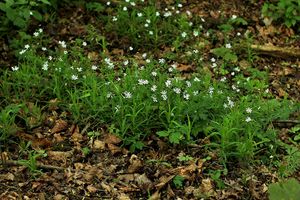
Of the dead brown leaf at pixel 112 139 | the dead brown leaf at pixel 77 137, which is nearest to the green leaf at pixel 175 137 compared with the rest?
the dead brown leaf at pixel 112 139

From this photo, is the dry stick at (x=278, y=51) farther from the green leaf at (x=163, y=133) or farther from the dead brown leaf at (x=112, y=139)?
the dead brown leaf at (x=112, y=139)

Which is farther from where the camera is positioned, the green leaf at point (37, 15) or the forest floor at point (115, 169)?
the green leaf at point (37, 15)

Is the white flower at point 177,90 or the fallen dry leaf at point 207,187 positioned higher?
the white flower at point 177,90

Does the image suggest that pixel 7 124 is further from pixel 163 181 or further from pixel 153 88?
pixel 163 181

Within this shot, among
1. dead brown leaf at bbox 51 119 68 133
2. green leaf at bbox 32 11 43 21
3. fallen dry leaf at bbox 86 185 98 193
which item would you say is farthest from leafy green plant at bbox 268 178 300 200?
green leaf at bbox 32 11 43 21

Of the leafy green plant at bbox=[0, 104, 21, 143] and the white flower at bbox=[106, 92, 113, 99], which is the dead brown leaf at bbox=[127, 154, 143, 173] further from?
the leafy green plant at bbox=[0, 104, 21, 143]

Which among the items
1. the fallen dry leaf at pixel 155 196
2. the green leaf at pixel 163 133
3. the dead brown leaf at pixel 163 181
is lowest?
the fallen dry leaf at pixel 155 196

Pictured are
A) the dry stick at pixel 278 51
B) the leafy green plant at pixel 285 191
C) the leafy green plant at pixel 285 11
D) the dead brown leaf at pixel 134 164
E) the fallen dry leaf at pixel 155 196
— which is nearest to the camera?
the leafy green plant at pixel 285 191

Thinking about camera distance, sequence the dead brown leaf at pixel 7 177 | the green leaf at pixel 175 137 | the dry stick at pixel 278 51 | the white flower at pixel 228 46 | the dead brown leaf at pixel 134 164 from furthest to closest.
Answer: the dry stick at pixel 278 51 < the white flower at pixel 228 46 < the green leaf at pixel 175 137 < the dead brown leaf at pixel 134 164 < the dead brown leaf at pixel 7 177
